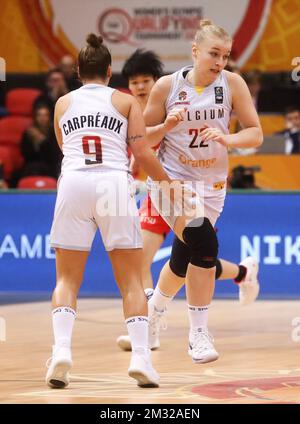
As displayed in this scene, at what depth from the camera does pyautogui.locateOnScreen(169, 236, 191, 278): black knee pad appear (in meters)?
7.69

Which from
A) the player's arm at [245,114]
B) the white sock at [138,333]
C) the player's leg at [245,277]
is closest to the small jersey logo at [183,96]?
the player's arm at [245,114]

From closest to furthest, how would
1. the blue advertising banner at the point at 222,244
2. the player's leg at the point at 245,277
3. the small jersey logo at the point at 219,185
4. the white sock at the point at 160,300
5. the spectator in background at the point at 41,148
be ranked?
the small jersey logo at the point at 219,185
the white sock at the point at 160,300
the player's leg at the point at 245,277
the blue advertising banner at the point at 222,244
the spectator in background at the point at 41,148

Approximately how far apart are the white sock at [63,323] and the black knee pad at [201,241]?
1015 mm

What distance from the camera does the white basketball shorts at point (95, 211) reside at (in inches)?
252

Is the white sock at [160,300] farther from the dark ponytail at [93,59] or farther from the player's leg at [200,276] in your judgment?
the dark ponytail at [93,59]

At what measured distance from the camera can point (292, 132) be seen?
45.0ft

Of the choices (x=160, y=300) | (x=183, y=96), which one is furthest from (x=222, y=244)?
(x=183, y=96)

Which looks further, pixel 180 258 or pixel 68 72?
pixel 68 72

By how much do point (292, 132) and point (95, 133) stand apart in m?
7.51

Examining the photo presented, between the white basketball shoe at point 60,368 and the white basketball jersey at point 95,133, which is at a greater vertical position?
the white basketball jersey at point 95,133

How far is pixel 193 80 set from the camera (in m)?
7.41
